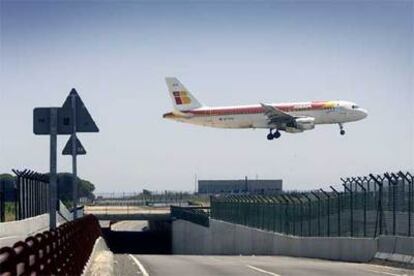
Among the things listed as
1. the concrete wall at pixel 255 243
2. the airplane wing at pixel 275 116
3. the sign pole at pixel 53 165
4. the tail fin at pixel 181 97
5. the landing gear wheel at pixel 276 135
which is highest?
the tail fin at pixel 181 97

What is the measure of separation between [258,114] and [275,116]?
448 centimetres

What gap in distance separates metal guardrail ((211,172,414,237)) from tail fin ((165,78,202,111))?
167ft

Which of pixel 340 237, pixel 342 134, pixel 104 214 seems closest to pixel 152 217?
pixel 104 214

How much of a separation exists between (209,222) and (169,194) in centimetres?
8642

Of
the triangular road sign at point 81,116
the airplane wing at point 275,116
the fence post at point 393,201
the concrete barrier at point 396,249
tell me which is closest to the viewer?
the triangular road sign at point 81,116

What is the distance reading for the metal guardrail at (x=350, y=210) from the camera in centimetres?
2794

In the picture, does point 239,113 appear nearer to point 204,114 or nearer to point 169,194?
point 204,114

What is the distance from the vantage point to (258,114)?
9131cm

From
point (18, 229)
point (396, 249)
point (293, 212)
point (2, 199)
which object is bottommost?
point (396, 249)

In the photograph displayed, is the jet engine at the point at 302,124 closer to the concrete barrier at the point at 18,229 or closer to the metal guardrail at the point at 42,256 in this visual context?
the concrete barrier at the point at 18,229

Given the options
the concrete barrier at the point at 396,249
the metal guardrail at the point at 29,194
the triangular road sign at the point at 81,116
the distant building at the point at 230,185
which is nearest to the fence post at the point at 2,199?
the metal guardrail at the point at 29,194

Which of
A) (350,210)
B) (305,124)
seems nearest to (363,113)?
(305,124)

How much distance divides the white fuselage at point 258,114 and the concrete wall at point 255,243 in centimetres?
2064

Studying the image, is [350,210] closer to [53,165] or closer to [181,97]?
[53,165]
